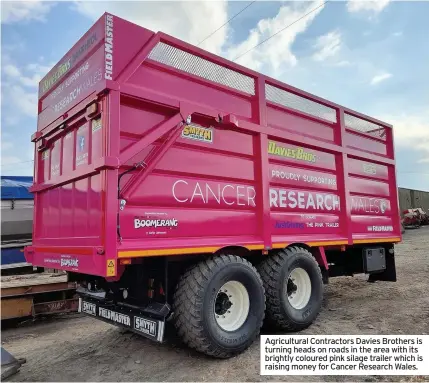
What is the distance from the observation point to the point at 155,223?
12.0 ft

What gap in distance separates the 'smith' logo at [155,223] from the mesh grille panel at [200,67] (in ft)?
5.38

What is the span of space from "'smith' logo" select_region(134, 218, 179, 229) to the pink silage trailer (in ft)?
0.04

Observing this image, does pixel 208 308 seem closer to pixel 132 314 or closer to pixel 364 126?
pixel 132 314

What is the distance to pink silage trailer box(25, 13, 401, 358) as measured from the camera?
3.54m

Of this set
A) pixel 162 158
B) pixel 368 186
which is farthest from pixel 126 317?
pixel 368 186

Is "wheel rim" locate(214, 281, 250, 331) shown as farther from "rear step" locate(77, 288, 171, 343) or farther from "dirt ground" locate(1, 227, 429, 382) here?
"rear step" locate(77, 288, 171, 343)

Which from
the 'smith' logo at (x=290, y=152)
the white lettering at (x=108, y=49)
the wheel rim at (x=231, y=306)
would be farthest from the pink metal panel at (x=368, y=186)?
the white lettering at (x=108, y=49)

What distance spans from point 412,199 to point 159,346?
111ft

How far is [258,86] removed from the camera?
486cm

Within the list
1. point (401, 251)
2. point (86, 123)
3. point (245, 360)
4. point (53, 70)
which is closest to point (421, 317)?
point (245, 360)

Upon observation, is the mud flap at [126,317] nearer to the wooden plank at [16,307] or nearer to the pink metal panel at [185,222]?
the pink metal panel at [185,222]

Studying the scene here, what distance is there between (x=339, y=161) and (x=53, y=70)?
4.32 metres

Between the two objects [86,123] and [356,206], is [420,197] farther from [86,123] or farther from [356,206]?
[86,123]
